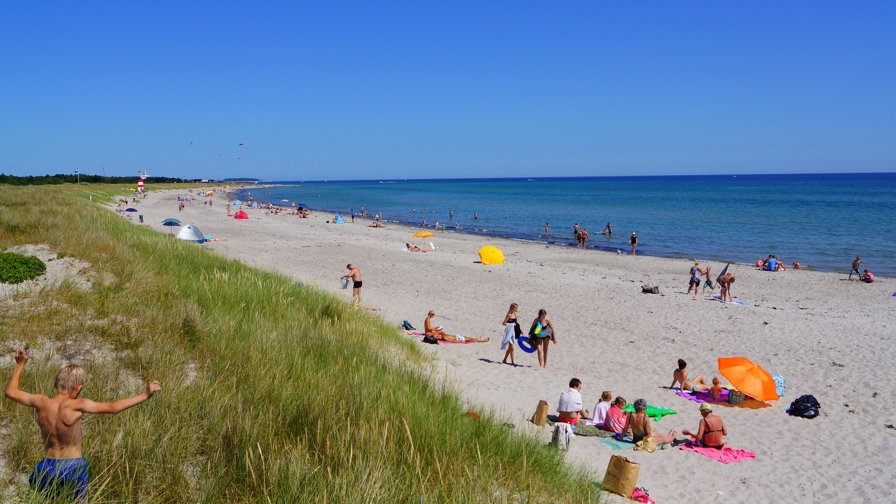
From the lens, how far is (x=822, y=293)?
21078 mm

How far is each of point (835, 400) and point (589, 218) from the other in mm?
48277

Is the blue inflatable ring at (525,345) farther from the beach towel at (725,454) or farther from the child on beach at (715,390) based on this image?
the beach towel at (725,454)

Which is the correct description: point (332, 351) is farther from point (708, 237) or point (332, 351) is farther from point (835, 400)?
point (708, 237)

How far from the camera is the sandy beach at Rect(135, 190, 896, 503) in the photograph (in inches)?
304

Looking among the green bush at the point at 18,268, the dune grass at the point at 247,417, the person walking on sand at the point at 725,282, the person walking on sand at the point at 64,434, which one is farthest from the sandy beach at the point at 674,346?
the green bush at the point at 18,268

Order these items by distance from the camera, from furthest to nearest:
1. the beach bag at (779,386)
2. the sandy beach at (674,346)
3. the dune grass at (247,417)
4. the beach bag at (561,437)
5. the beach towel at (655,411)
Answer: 1. the beach bag at (779,386)
2. the beach towel at (655,411)
3. the sandy beach at (674,346)
4. the beach bag at (561,437)
5. the dune grass at (247,417)

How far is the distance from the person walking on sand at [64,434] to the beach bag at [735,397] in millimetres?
9634

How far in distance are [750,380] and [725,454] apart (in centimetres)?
244

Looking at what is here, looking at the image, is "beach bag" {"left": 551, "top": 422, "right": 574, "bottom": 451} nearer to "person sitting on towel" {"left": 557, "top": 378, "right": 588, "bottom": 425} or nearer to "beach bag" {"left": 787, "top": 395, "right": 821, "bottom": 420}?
"person sitting on towel" {"left": 557, "top": 378, "right": 588, "bottom": 425}

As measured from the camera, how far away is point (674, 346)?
45.1 ft

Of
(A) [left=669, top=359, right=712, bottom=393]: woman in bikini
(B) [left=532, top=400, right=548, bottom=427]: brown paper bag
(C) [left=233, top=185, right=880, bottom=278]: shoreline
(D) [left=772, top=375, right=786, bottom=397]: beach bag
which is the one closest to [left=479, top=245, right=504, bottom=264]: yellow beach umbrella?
(C) [left=233, top=185, right=880, bottom=278]: shoreline

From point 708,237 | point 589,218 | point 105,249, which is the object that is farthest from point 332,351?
point 589,218

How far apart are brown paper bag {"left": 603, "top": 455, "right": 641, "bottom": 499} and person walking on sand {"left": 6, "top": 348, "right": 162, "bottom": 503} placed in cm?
458

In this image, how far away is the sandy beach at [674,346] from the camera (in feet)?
25.3
